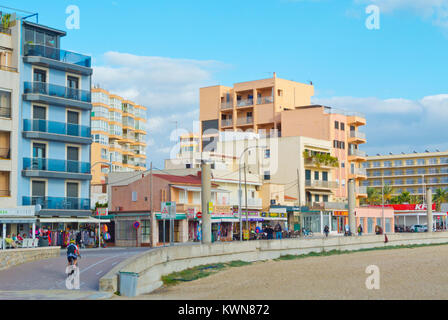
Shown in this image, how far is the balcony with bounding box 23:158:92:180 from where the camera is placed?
4931 cm

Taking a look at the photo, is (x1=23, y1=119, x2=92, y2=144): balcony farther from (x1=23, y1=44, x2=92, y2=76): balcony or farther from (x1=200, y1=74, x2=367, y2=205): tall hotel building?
(x1=200, y1=74, x2=367, y2=205): tall hotel building

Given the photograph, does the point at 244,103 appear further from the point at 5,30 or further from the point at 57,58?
the point at 5,30

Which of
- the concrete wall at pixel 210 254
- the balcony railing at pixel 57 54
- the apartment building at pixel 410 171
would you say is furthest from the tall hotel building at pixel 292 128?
the apartment building at pixel 410 171

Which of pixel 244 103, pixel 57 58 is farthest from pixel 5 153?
pixel 244 103

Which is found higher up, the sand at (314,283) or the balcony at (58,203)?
the balcony at (58,203)

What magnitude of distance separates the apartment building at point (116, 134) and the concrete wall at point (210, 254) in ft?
185

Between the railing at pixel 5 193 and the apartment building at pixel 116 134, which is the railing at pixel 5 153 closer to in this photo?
the railing at pixel 5 193

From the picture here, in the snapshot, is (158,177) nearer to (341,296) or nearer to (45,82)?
(45,82)

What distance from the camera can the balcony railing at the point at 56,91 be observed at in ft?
164

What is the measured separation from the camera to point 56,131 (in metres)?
51.3

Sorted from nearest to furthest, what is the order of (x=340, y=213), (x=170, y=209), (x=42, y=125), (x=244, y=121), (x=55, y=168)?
(x=170, y=209) → (x=42, y=125) → (x=55, y=168) → (x=340, y=213) → (x=244, y=121)

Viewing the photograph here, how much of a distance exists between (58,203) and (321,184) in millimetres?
43143

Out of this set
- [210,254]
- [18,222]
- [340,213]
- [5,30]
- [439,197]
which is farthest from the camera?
[439,197]

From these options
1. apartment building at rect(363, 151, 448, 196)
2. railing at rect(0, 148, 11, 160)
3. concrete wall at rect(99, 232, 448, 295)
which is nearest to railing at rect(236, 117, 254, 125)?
concrete wall at rect(99, 232, 448, 295)
